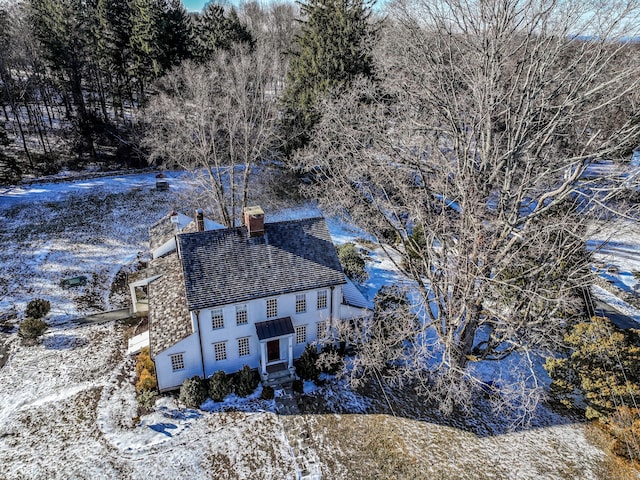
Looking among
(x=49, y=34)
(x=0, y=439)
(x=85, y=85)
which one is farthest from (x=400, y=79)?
(x=85, y=85)

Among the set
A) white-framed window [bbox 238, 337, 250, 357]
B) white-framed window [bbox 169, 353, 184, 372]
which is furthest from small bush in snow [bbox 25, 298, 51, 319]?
white-framed window [bbox 238, 337, 250, 357]

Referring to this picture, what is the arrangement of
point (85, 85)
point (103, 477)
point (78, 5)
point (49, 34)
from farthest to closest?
1. point (85, 85)
2. point (78, 5)
3. point (49, 34)
4. point (103, 477)

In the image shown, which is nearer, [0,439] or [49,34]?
[0,439]

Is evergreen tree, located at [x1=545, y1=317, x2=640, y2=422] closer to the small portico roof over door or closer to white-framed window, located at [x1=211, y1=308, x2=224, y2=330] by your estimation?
the small portico roof over door

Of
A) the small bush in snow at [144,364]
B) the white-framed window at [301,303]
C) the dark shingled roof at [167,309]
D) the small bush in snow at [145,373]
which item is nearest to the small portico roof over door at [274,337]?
the white-framed window at [301,303]

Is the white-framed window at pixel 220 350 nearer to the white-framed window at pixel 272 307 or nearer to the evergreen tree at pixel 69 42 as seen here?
the white-framed window at pixel 272 307

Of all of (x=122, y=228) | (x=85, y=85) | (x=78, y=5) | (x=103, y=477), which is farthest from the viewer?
(x=85, y=85)

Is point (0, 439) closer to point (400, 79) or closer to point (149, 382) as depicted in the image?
point (149, 382)
